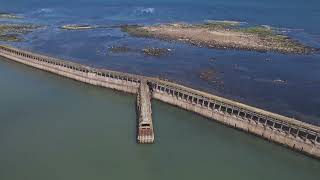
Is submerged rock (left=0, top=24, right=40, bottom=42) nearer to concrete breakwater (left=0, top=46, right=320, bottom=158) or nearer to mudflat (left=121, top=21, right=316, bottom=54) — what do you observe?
concrete breakwater (left=0, top=46, right=320, bottom=158)

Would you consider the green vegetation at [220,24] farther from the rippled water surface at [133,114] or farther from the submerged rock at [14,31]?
the submerged rock at [14,31]

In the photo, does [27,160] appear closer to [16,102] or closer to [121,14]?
[16,102]

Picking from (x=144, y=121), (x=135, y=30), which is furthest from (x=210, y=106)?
(x=135, y=30)

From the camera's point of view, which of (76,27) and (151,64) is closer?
(151,64)

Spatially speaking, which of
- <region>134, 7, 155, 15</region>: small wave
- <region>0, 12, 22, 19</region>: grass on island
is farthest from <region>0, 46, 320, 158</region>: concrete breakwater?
<region>134, 7, 155, 15</region>: small wave

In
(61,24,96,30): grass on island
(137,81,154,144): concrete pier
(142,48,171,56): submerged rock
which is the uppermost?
(61,24,96,30): grass on island

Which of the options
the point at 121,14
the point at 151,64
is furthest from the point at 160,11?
the point at 151,64
